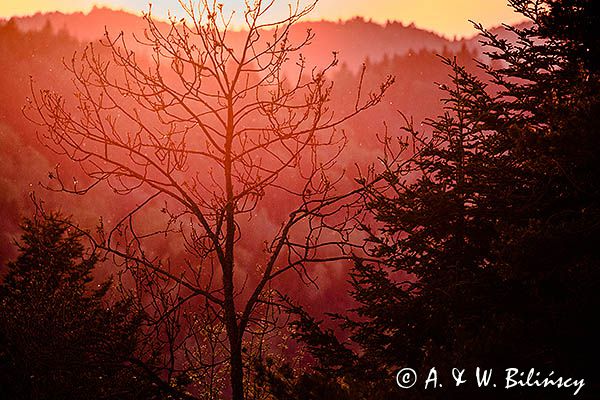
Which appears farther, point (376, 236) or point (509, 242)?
point (376, 236)

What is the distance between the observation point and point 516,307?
593 cm

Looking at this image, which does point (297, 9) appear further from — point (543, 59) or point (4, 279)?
point (4, 279)

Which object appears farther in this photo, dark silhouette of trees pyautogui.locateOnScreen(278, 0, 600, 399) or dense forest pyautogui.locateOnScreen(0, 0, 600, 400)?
dense forest pyautogui.locateOnScreen(0, 0, 600, 400)

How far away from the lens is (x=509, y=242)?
4910 millimetres

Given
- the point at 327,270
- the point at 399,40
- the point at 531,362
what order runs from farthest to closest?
the point at 399,40 < the point at 327,270 < the point at 531,362

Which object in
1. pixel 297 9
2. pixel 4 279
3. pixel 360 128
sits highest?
pixel 360 128

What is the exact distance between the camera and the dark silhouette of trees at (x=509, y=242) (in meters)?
4.48

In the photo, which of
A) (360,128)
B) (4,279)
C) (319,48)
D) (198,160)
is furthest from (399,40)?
(4,279)

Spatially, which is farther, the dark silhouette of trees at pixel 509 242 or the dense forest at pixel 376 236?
the dense forest at pixel 376 236

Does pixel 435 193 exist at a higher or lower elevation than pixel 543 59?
lower

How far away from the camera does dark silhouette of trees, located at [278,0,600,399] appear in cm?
448

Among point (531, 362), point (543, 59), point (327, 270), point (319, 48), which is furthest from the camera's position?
point (319, 48)

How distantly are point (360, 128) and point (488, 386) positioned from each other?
115 metres

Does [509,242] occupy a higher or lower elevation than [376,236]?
lower
